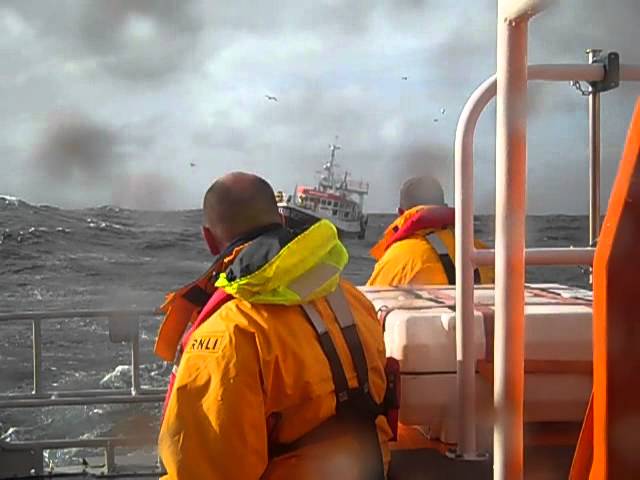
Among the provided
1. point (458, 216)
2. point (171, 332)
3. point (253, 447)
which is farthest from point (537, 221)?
point (171, 332)

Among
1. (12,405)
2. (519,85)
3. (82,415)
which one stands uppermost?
(519,85)

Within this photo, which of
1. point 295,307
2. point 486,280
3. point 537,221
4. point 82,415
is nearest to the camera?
point 537,221

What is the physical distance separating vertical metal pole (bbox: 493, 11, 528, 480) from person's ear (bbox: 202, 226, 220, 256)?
1157mm

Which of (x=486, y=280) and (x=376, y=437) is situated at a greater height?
(x=486, y=280)

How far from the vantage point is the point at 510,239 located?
118cm

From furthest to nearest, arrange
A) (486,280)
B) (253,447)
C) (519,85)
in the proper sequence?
(486,280) < (253,447) < (519,85)

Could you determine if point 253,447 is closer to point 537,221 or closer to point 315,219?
point 315,219

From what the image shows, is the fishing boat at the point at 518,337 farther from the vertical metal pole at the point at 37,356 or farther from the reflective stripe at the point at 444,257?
the vertical metal pole at the point at 37,356

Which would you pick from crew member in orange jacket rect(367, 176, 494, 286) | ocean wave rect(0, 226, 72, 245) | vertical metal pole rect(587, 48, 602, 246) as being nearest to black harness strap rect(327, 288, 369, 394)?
vertical metal pole rect(587, 48, 602, 246)

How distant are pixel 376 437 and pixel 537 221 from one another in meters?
0.82

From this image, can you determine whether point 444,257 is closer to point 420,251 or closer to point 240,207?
point 420,251

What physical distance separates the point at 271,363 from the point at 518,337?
2.54ft

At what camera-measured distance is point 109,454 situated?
476 cm

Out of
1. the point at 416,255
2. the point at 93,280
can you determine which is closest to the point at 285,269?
the point at 416,255
